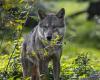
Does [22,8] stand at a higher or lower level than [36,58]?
higher

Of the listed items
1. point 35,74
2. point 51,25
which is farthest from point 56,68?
point 35,74

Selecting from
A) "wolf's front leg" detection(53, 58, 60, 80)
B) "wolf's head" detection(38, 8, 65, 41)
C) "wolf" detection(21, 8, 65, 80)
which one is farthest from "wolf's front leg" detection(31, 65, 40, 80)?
"wolf's head" detection(38, 8, 65, 41)

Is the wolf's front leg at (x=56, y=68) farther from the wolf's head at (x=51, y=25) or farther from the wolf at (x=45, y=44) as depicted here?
the wolf's head at (x=51, y=25)

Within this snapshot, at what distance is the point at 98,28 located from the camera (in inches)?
995

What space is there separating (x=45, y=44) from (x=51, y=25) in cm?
47

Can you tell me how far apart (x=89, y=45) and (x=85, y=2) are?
7.90 m

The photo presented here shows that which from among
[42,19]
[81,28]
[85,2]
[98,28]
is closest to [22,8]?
[42,19]

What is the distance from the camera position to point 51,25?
382 inches

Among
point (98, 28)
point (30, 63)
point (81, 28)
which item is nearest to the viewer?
point (30, 63)

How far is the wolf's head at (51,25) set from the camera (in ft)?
30.7

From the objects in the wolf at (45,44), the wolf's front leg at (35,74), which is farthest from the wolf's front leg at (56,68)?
the wolf's front leg at (35,74)

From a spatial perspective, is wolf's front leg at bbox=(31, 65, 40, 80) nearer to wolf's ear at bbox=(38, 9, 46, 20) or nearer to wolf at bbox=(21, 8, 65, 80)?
wolf at bbox=(21, 8, 65, 80)

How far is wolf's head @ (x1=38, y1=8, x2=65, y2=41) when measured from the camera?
9.36 metres

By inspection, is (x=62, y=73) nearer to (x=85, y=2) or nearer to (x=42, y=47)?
(x=42, y=47)
